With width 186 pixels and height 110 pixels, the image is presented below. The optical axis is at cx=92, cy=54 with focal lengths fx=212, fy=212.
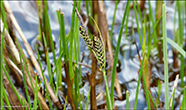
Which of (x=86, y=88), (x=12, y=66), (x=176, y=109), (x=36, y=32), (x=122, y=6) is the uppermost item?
(x=122, y=6)

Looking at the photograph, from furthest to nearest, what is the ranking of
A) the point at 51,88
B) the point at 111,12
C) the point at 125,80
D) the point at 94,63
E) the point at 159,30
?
the point at 111,12 < the point at 159,30 < the point at 125,80 < the point at 51,88 < the point at 94,63

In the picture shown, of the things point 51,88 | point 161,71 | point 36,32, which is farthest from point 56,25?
point 161,71

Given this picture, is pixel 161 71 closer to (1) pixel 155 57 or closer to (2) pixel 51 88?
(1) pixel 155 57

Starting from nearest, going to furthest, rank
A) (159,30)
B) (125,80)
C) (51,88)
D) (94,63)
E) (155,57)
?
(94,63) < (51,88) < (125,80) < (155,57) < (159,30)

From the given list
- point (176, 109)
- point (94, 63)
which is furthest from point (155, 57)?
point (94, 63)

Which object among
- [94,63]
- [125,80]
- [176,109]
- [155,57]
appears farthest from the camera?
[155,57]

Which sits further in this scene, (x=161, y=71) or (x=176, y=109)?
(x=161, y=71)

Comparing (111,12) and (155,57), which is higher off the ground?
(111,12)

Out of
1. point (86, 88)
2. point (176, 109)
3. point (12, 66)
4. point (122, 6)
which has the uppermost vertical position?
point (122, 6)

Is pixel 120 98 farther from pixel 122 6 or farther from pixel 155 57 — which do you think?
pixel 122 6
